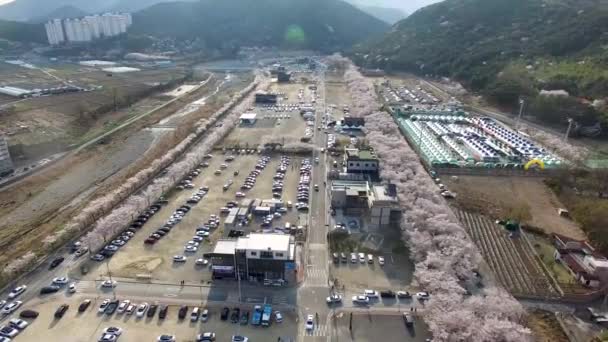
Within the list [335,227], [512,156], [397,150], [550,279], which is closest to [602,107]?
[512,156]

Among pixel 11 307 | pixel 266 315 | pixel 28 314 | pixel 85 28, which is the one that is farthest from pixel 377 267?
pixel 85 28

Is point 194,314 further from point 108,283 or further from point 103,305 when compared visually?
point 108,283

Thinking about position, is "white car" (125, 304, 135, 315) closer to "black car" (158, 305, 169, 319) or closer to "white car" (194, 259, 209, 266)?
"black car" (158, 305, 169, 319)

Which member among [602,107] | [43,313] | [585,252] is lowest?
[43,313]

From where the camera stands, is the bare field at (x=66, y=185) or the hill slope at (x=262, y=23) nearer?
the bare field at (x=66, y=185)

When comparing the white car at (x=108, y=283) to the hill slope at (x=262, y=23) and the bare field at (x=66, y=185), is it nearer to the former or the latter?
the bare field at (x=66, y=185)

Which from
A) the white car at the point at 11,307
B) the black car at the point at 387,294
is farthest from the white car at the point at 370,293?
the white car at the point at 11,307

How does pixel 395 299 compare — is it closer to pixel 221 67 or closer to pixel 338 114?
pixel 338 114
